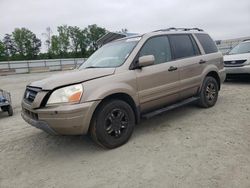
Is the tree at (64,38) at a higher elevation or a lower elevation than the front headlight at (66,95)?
higher

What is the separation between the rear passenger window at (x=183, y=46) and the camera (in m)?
5.07

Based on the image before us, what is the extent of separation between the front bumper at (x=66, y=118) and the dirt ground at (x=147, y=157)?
501 mm

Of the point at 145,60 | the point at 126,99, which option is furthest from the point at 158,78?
the point at 126,99

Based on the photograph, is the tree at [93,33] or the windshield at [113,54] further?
the tree at [93,33]

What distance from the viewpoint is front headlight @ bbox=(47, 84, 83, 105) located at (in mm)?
3543

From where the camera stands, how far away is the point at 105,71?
4.01m

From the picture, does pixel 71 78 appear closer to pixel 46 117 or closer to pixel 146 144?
pixel 46 117

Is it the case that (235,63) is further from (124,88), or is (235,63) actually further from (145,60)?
(124,88)

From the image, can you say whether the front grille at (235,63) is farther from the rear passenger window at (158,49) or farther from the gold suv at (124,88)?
the rear passenger window at (158,49)

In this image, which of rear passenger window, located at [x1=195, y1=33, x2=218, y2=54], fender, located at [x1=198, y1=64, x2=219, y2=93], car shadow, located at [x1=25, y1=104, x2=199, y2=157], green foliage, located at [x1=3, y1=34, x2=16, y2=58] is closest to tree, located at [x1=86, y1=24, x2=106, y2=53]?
green foliage, located at [x1=3, y1=34, x2=16, y2=58]

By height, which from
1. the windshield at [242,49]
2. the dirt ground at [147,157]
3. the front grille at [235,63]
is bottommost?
the dirt ground at [147,157]

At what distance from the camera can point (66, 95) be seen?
356cm

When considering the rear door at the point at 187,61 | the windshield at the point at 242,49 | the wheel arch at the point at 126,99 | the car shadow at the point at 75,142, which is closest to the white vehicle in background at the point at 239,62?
the windshield at the point at 242,49

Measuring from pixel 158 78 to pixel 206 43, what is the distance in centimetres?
217
